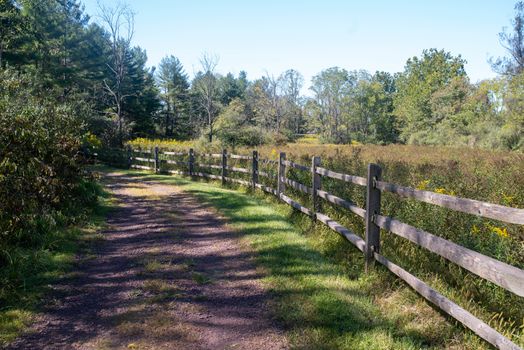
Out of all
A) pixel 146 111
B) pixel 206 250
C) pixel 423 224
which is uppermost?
pixel 146 111

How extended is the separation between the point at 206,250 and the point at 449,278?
3.88m

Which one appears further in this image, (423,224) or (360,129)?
(360,129)

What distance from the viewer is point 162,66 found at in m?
86.4

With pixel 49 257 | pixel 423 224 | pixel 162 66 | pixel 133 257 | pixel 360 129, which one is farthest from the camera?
pixel 162 66

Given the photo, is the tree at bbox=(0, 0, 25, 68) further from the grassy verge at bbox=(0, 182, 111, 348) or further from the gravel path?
the gravel path

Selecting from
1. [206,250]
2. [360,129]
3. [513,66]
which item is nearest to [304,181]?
[206,250]

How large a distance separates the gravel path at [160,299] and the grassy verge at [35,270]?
0.15 m

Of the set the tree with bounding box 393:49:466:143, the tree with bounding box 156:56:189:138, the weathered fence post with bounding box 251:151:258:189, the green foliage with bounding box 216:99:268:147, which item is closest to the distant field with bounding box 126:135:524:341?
the weathered fence post with bounding box 251:151:258:189

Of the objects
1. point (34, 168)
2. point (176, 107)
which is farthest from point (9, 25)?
point (176, 107)

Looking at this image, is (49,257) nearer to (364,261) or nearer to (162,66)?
(364,261)

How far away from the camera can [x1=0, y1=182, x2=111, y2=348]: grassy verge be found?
413 centimetres

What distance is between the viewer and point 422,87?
7006cm

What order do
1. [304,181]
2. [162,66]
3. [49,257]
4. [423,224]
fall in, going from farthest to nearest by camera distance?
1. [162,66]
2. [304,181]
3. [49,257]
4. [423,224]

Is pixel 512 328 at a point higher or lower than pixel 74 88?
lower
